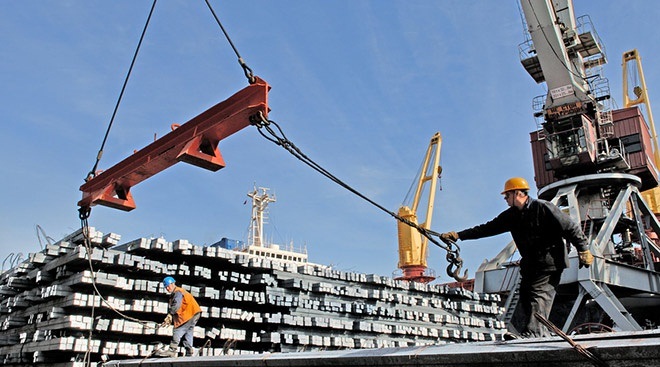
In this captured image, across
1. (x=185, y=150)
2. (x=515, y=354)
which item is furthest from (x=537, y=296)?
(x=185, y=150)

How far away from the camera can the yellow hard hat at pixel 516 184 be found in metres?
5.48

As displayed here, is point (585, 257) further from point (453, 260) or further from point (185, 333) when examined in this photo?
point (185, 333)

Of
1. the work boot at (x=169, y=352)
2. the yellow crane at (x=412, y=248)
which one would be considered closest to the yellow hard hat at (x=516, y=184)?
the work boot at (x=169, y=352)

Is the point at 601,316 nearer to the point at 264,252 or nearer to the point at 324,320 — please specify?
the point at 324,320

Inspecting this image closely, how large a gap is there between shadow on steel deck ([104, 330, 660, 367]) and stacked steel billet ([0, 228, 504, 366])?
5348mm

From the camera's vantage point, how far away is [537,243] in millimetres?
5422

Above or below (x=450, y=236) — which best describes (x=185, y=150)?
above

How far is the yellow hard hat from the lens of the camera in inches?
216

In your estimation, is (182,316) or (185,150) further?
(182,316)

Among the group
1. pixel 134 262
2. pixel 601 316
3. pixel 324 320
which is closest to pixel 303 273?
pixel 324 320

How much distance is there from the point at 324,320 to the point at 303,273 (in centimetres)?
109

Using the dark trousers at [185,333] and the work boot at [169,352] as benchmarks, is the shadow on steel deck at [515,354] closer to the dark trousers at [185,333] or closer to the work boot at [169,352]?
the work boot at [169,352]

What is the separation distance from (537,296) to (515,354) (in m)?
1.98

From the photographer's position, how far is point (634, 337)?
354 cm
